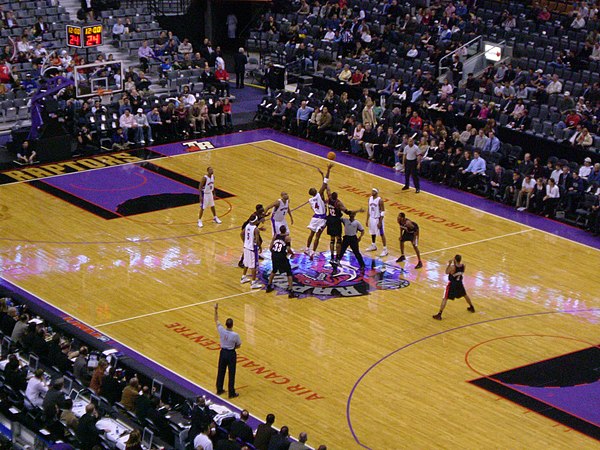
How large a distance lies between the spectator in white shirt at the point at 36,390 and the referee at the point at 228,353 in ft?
10.6

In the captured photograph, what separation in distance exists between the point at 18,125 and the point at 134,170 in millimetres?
4572

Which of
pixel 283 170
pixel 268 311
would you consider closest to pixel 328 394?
pixel 268 311

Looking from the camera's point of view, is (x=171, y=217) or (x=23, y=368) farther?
(x=171, y=217)

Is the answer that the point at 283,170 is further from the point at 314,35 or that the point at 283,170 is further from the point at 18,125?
the point at 314,35

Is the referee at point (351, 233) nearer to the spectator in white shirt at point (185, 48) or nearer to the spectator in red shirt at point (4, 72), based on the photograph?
→ the spectator in red shirt at point (4, 72)

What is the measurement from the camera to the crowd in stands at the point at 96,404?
17.6 meters

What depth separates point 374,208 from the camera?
28.0 m

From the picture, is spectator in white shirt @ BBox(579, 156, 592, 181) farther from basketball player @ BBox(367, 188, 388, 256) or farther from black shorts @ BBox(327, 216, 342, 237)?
black shorts @ BBox(327, 216, 342, 237)

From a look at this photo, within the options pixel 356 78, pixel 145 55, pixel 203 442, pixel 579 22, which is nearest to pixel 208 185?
pixel 203 442

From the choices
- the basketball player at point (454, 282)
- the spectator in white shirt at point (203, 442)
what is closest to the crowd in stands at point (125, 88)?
the basketball player at point (454, 282)

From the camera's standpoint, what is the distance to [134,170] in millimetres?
35156

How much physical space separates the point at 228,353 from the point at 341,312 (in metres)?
4.96

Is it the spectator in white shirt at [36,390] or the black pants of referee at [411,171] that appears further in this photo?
the black pants of referee at [411,171]

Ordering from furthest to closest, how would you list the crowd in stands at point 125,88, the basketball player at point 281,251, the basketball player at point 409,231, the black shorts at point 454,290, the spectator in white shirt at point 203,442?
the crowd in stands at point 125,88
the basketball player at point 409,231
the basketball player at point 281,251
the black shorts at point 454,290
the spectator in white shirt at point 203,442
